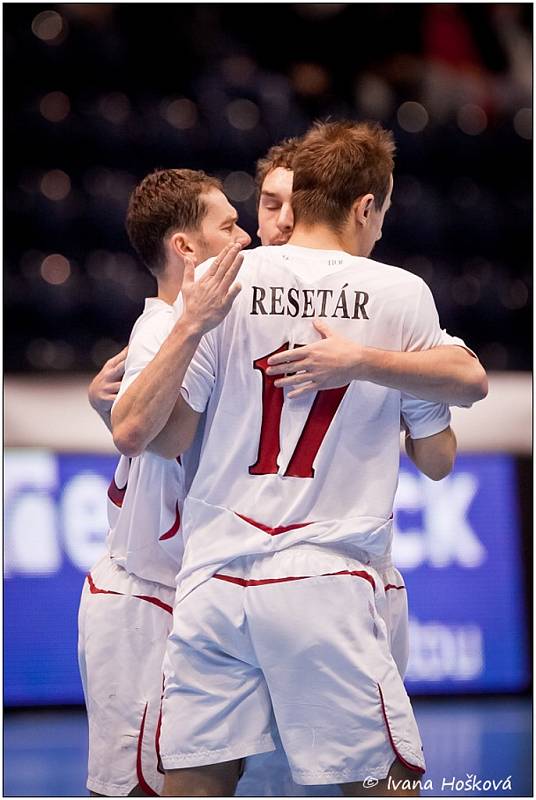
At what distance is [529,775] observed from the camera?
5379mm

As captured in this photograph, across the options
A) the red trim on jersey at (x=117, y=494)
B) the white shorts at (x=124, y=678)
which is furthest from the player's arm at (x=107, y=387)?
the white shorts at (x=124, y=678)

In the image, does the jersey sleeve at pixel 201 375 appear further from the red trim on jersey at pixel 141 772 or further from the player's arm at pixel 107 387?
the red trim on jersey at pixel 141 772

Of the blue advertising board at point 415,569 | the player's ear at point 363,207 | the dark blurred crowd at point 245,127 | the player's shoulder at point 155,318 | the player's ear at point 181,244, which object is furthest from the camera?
the dark blurred crowd at point 245,127

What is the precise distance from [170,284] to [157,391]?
1.00 m

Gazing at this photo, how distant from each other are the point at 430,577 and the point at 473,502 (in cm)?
65

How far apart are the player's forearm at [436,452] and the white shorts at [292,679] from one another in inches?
20.3

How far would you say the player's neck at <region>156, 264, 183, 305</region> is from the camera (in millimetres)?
3646

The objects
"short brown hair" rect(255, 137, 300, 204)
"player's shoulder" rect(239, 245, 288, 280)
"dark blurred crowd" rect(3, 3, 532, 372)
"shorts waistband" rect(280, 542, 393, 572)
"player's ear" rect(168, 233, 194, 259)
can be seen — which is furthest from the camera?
"dark blurred crowd" rect(3, 3, 532, 372)

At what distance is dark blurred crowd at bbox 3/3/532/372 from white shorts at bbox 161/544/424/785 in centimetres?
612

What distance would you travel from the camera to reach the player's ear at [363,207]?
3.04 m

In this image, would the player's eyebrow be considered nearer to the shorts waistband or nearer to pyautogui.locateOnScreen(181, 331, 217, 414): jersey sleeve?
pyautogui.locateOnScreen(181, 331, 217, 414): jersey sleeve

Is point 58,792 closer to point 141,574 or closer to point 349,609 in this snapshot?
point 141,574

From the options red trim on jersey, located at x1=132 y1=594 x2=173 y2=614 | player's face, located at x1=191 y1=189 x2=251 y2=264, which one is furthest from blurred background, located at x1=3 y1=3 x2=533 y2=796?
player's face, located at x1=191 y1=189 x2=251 y2=264

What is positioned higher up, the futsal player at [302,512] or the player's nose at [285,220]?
the player's nose at [285,220]
